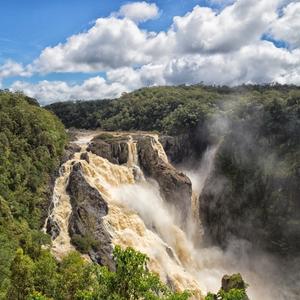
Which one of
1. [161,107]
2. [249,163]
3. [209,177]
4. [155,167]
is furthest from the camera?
[161,107]

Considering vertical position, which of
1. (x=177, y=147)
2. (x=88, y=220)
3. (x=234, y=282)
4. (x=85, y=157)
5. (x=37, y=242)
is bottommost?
(x=234, y=282)

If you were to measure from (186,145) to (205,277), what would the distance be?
24300 millimetres

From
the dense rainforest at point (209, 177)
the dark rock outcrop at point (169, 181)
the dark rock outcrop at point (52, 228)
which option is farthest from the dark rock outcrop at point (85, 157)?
the dark rock outcrop at point (52, 228)

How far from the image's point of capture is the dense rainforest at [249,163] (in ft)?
175

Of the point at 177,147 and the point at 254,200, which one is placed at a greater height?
the point at 177,147

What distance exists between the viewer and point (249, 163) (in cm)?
5816

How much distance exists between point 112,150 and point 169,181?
7.43 m

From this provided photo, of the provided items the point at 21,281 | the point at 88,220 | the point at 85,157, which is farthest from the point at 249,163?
the point at 21,281

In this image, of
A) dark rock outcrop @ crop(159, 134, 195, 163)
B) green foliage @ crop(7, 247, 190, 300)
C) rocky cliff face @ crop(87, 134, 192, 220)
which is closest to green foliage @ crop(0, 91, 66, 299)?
rocky cliff face @ crop(87, 134, 192, 220)

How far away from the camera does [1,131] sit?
44.6 m

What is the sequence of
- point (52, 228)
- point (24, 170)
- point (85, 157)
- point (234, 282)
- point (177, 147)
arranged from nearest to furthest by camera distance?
point (234, 282)
point (52, 228)
point (24, 170)
point (85, 157)
point (177, 147)

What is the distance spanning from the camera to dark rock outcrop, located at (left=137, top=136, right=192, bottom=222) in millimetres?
51500

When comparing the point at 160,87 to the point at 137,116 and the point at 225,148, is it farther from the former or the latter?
the point at 225,148

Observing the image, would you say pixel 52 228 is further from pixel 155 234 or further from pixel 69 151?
pixel 69 151
